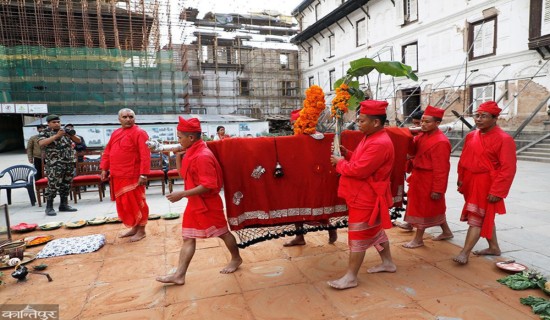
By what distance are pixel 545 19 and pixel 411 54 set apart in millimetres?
6936

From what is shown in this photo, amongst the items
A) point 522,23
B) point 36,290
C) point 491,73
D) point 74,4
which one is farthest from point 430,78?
point 74,4

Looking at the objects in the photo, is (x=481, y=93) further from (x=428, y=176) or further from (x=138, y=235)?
(x=138, y=235)

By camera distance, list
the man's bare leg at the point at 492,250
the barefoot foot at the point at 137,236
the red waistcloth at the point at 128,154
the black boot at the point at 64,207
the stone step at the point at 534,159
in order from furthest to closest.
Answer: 1. the stone step at the point at 534,159
2. the black boot at the point at 64,207
3. the barefoot foot at the point at 137,236
4. the red waistcloth at the point at 128,154
5. the man's bare leg at the point at 492,250

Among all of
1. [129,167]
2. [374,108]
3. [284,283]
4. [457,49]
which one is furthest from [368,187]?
[457,49]

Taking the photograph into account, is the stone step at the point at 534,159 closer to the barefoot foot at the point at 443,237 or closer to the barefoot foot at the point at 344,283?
the barefoot foot at the point at 443,237

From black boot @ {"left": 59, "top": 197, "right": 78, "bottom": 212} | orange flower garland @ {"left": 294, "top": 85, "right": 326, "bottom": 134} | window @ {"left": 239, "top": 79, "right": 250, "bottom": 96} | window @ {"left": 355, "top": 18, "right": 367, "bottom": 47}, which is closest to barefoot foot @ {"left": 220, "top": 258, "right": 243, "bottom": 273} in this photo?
orange flower garland @ {"left": 294, "top": 85, "right": 326, "bottom": 134}

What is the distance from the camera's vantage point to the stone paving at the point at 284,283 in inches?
104

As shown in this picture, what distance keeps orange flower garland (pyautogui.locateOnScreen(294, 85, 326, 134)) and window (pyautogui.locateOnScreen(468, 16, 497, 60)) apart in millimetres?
14621

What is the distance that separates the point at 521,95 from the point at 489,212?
12.8 meters

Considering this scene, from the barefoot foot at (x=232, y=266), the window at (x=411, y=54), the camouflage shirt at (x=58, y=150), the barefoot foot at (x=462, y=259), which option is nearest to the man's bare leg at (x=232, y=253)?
the barefoot foot at (x=232, y=266)

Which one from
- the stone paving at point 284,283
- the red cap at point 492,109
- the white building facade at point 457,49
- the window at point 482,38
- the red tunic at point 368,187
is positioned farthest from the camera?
the window at point 482,38

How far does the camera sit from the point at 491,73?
47.1 feet

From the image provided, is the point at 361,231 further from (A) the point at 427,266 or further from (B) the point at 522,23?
(B) the point at 522,23

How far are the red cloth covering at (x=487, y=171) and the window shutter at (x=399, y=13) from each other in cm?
1797
